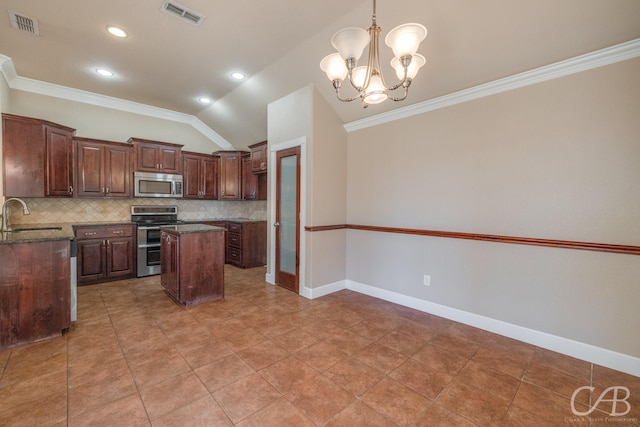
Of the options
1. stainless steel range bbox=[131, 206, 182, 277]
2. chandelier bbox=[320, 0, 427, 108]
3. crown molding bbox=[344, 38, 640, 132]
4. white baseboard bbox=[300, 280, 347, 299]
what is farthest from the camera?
stainless steel range bbox=[131, 206, 182, 277]

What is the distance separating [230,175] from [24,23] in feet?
11.5

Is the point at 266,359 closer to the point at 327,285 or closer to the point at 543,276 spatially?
the point at 327,285

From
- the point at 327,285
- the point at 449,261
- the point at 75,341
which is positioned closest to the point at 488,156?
the point at 449,261

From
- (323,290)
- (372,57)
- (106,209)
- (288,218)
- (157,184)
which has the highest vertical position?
(372,57)

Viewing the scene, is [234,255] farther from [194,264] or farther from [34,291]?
[34,291]

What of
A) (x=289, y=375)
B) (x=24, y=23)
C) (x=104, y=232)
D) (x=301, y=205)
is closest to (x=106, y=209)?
(x=104, y=232)

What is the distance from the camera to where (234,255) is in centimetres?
569

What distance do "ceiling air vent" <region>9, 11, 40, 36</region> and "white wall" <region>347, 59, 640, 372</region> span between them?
165 inches

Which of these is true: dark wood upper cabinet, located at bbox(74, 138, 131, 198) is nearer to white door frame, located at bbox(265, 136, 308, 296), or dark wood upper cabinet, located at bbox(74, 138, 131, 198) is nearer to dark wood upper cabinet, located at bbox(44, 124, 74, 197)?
dark wood upper cabinet, located at bbox(44, 124, 74, 197)

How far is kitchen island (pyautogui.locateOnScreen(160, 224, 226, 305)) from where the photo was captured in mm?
3395

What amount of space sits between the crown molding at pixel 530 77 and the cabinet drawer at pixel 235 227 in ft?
11.2

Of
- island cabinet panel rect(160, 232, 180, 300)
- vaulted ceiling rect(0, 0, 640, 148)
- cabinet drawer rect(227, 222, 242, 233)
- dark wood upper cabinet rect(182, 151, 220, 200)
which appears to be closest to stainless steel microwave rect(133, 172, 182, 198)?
dark wood upper cabinet rect(182, 151, 220, 200)

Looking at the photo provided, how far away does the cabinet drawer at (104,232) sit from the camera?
166 inches

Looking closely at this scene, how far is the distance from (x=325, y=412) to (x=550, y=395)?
1.60 meters
